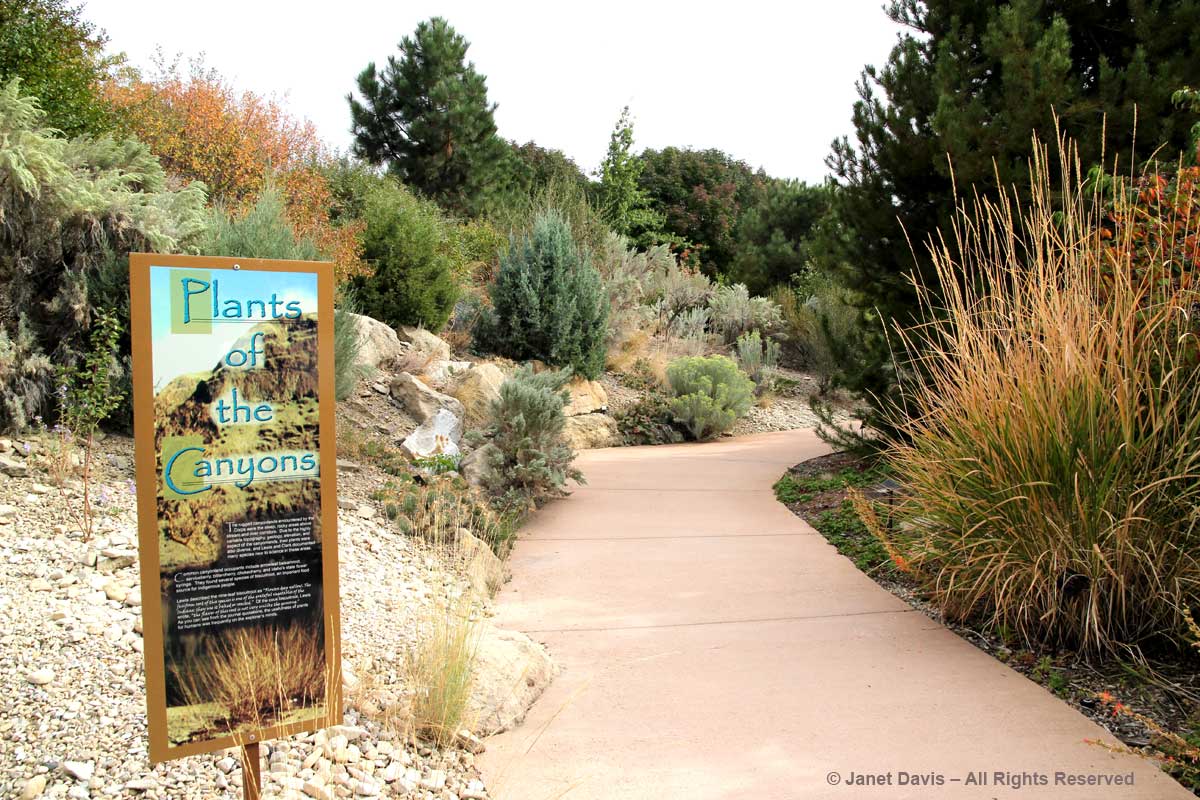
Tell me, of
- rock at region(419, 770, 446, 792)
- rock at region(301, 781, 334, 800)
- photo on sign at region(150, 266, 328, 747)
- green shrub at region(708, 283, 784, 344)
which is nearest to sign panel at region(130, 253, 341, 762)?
photo on sign at region(150, 266, 328, 747)

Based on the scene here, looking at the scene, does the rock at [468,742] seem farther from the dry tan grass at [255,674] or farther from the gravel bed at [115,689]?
the dry tan grass at [255,674]

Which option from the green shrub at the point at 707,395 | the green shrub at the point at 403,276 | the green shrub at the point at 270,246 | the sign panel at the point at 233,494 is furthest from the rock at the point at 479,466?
the green shrub at the point at 403,276

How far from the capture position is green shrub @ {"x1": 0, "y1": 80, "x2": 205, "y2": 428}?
202 inches

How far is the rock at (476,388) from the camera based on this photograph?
8.67 meters

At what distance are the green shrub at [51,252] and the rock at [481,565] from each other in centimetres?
233

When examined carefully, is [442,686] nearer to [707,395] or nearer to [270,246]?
[270,246]

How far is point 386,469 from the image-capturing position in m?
6.59

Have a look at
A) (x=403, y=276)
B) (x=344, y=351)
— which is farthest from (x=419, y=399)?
(x=403, y=276)

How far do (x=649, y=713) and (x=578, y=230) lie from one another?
1161cm

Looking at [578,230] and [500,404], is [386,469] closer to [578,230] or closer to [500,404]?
[500,404]

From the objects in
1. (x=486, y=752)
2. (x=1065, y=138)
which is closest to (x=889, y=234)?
(x=1065, y=138)

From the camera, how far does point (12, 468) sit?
183 inches

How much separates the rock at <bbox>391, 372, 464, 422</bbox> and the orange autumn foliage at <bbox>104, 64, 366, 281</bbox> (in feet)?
9.00

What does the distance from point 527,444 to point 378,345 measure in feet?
12.2
